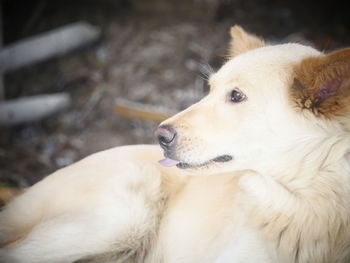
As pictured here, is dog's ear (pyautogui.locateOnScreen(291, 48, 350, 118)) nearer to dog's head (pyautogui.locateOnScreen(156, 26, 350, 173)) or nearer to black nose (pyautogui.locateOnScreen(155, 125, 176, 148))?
dog's head (pyautogui.locateOnScreen(156, 26, 350, 173))

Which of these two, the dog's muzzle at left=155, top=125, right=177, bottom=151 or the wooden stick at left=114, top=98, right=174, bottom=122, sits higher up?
the dog's muzzle at left=155, top=125, right=177, bottom=151

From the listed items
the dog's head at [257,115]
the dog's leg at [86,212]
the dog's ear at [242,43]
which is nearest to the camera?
the dog's head at [257,115]

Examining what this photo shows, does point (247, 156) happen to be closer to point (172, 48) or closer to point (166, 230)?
point (166, 230)

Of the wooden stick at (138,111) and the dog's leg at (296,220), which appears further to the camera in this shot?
the wooden stick at (138,111)

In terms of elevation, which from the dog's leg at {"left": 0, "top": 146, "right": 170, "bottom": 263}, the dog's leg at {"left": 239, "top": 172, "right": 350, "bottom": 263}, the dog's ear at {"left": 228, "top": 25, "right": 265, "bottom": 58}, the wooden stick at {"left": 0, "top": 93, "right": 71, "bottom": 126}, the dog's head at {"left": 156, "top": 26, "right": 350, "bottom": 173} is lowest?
the wooden stick at {"left": 0, "top": 93, "right": 71, "bottom": 126}

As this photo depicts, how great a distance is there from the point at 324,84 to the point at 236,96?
505 mm

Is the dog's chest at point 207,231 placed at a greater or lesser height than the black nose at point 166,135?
lesser

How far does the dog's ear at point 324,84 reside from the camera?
217cm

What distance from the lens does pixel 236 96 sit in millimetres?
2547

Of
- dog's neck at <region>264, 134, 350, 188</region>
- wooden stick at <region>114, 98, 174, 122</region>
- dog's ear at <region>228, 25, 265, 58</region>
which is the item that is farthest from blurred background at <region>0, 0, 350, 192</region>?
dog's neck at <region>264, 134, 350, 188</region>

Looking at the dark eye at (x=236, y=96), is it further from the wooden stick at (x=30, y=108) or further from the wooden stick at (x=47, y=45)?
the wooden stick at (x=47, y=45)

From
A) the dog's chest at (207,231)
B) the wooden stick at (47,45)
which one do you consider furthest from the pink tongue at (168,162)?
the wooden stick at (47,45)

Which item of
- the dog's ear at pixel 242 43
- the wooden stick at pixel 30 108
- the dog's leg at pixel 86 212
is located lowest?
the wooden stick at pixel 30 108

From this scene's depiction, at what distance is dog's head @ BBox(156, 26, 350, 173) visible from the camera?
92.3 inches
